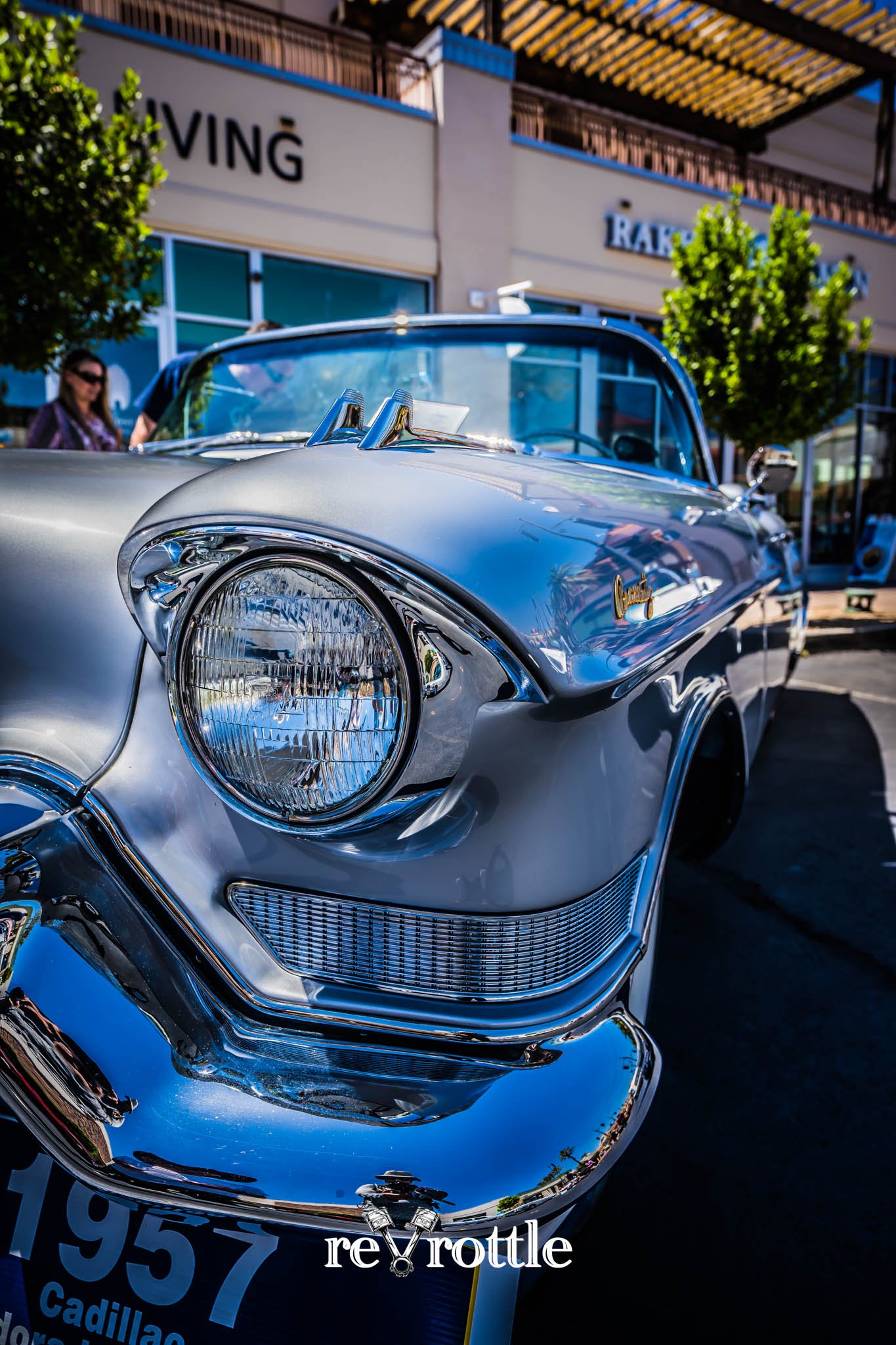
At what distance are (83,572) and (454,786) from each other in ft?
1.96

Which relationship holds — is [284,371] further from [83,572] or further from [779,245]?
[779,245]

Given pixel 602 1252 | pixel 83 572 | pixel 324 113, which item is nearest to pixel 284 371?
pixel 83 572

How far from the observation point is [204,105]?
7.70m

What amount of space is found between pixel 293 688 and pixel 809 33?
13.9m

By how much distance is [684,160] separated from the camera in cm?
1147

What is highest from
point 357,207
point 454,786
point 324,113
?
point 324,113

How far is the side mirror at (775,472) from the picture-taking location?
2527mm

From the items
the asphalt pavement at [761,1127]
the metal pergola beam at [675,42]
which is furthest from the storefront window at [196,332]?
the asphalt pavement at [761,1127]

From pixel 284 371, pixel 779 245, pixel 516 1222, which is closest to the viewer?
pixel 516 1222

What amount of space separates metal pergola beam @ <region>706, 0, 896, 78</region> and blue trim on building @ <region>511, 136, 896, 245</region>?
1787mm

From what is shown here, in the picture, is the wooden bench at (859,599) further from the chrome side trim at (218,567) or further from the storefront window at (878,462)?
the chrome side trim at (218,567)

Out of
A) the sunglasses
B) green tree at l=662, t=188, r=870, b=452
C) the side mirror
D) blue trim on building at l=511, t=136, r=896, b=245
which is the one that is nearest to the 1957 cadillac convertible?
the side mirror

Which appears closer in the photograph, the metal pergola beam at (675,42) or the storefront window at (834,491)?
the metal pergola beam at (675,42)

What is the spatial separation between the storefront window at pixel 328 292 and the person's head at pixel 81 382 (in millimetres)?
5542
